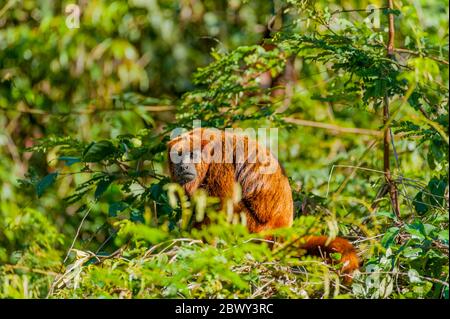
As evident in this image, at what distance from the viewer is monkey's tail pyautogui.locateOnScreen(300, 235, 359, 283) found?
393 cm

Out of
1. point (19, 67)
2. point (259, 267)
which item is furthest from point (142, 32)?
point (259, 267)

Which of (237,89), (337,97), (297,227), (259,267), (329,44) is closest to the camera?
(297,227)

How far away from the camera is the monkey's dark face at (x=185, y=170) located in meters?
5.20

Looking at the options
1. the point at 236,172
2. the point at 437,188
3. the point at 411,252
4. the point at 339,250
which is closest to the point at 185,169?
the point at 236,172

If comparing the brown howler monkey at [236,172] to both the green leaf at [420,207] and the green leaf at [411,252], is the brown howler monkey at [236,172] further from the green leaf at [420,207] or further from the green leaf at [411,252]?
the green leaf at [411,252]

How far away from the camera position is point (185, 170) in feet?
17.1

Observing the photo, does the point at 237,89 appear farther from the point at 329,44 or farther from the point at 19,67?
the point at 19,67

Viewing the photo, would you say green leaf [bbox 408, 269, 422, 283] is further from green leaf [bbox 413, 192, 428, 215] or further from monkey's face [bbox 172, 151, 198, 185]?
monkey's face [bbox 172, 151, 198, 185]

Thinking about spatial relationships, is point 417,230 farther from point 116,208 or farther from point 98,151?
point 98,151

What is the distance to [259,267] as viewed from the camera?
12.5 ft

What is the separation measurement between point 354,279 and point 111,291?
109 centimetres

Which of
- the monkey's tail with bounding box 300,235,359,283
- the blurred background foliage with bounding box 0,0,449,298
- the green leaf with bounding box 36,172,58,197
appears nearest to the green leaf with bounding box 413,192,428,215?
the blurred background foliage with bounding box 0,0,449,298

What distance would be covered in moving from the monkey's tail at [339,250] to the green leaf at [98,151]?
1.45 metres

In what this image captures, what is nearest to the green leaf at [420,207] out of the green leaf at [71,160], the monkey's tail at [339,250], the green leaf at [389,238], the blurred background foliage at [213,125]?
the blurred background foliage at [213,125]
